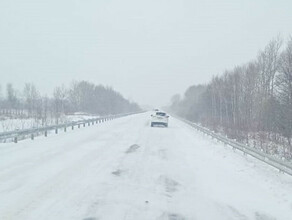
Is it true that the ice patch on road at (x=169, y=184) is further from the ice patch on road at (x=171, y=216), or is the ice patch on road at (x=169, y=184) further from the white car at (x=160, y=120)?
the white car at (x=160, y=120)

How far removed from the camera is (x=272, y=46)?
49.5m

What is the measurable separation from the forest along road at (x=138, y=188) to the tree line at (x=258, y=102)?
8.14 metres

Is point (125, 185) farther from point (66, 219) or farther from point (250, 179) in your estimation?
point (250, 179)

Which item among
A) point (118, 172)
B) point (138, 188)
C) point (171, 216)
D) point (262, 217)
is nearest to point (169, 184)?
point (138, 188)

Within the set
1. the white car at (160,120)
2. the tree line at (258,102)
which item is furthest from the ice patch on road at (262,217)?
the white car at (160,120)

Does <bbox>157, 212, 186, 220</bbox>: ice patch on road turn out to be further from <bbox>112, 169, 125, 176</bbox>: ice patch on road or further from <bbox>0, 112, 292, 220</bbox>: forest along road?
<bbox>112, 169, 125, 176</bbox>: ice patch on road

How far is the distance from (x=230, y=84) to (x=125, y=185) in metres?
54.0

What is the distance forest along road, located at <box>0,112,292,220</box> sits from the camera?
23.5ft

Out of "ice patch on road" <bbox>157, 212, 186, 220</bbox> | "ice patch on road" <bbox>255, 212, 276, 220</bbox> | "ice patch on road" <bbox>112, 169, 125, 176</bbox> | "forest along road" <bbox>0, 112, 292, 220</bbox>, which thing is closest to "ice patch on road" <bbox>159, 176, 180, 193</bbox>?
"forest along road" <bbox>0, 112, 292, 220</bbox>

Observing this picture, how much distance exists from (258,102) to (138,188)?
4165 cm

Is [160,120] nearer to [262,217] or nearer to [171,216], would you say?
[262,217]

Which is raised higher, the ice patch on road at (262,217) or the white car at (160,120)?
the white car at (160,120)

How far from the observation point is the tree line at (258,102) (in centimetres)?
2572

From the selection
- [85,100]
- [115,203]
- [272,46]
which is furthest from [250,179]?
[85,100]
